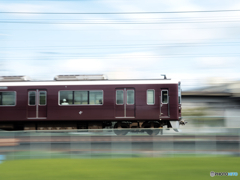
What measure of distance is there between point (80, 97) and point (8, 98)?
3873mm

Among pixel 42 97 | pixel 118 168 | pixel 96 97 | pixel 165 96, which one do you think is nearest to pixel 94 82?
pixel 96 97

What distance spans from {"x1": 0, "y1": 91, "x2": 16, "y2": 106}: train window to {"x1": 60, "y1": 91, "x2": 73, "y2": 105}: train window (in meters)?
2.56

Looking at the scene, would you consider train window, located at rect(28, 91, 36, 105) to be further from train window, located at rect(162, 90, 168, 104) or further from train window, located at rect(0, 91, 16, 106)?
train window, located at rect(162, 90, 168, 104)

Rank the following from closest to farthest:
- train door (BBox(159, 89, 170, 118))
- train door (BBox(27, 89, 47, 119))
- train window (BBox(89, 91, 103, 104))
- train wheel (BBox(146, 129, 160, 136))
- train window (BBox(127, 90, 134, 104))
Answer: train wheel (BBox(146, 129, 160, 136)) → train door (BBox(159, 89, 170, 118)) → train window (BBox(127, 90, 134, 104)) → train window (BBox(89, 91, 103, 104)) → train door (BBox(27, 89, 47, 119))

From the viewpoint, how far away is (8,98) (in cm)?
1877

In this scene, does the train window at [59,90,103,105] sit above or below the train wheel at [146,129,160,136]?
above

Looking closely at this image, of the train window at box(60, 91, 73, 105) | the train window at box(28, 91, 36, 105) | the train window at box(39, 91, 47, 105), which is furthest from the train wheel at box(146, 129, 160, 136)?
the train window at box(28, 91, 36, 105)

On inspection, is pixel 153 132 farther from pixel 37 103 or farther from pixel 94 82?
pixel 37 103

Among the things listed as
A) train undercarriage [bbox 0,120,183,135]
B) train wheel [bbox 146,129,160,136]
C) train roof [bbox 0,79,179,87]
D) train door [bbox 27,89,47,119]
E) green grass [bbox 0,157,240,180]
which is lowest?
green grass [bbox 0,157,240,180]

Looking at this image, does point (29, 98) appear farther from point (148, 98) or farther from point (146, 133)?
point (146, 133)

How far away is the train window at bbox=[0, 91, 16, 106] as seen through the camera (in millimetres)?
18719

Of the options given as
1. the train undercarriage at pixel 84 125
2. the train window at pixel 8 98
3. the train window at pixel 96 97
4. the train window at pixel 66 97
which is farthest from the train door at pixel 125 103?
the train window at pixel 8 98

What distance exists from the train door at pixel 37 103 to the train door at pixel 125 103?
384 cm

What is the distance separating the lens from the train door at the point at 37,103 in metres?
18.6
